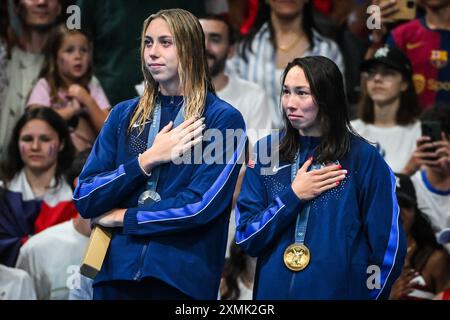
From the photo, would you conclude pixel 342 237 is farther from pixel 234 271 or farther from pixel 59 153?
pixel 59 153

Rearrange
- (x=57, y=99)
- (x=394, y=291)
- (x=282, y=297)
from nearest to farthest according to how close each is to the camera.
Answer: (x=282, y=297) < (x=394, y=291) < (x=57, y=99)

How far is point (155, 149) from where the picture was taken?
4.64 metres

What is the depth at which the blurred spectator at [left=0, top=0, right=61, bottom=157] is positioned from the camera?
658 centimetres

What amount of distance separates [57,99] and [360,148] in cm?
241

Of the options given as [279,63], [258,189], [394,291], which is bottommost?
[394,291]

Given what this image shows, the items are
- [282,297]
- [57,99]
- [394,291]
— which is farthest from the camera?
[57,99]

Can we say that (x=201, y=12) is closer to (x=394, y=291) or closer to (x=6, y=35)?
(x=6, y=35)

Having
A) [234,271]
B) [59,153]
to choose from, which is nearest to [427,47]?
[234,271]

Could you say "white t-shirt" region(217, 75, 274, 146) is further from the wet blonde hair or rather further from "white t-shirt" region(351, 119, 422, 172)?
the wet blonde hair

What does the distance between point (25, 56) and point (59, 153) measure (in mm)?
586

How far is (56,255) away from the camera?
618 centimetres

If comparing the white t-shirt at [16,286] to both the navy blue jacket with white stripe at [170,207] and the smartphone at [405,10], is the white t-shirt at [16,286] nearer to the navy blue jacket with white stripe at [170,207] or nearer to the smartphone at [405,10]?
the navy blue jacket with white stripe at [170,207]

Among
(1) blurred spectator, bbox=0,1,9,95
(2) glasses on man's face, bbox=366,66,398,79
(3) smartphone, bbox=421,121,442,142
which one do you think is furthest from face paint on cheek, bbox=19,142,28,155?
(3) smartphone, bbox=421,121,442,142
